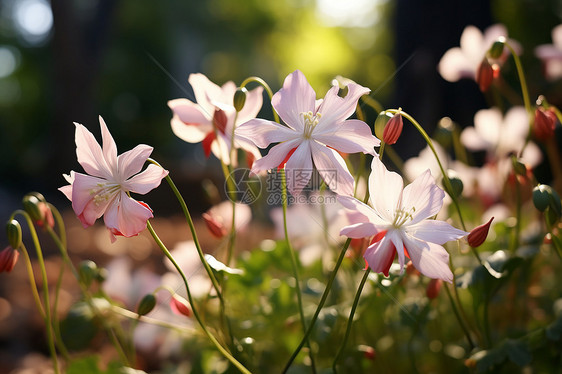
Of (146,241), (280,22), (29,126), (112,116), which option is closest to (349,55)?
(280,22)

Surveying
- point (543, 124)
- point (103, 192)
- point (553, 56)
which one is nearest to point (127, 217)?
point (103, 192)

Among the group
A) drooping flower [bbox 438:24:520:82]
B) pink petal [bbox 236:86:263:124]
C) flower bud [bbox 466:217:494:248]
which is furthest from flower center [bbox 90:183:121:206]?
drooping flower [bbox 438:24:520:82]

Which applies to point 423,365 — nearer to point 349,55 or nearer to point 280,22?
point 349,55

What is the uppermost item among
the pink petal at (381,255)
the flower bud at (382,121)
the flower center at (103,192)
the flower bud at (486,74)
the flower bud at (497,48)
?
the flower bud at (497,48)

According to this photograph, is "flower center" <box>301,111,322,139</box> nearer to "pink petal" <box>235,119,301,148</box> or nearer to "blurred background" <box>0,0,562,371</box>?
"pink petal" <box>235,119,301,148</box>

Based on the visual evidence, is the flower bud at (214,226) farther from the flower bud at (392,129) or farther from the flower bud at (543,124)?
the flower bud at (543,124)

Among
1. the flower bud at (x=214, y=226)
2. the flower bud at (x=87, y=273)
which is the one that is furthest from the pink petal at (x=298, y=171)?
the flower bud at (x=87, y=273)
